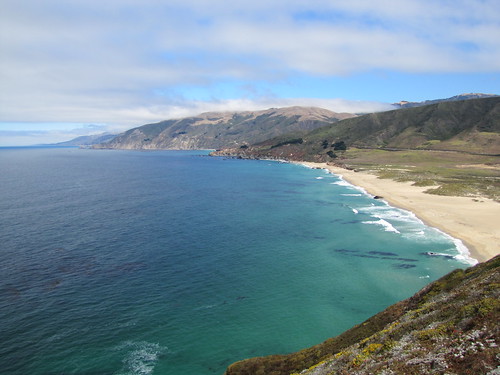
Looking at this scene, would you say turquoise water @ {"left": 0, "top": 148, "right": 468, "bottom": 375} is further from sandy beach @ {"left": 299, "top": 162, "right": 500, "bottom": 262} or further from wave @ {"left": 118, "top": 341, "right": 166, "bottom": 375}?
sandy beach @ {"left": 299, "top": 162, "right": 500, "bottom": 262}

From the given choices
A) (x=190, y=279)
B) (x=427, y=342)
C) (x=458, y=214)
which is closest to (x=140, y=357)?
(x=190, y=279)

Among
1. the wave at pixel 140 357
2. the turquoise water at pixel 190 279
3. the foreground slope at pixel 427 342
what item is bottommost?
the wave at pixel 140 357

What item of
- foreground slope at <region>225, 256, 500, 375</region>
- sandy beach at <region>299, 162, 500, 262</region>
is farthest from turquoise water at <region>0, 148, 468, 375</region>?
foreground slope at <region>225, 256, 500, 375</region>

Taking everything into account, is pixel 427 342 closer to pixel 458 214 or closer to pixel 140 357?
pixel 140 357

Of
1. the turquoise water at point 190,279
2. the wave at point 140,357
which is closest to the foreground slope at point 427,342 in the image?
the turquoise water at point 190,279

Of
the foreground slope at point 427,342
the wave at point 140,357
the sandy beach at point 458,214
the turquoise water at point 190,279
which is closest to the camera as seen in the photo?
the foreground slope at point 427,342

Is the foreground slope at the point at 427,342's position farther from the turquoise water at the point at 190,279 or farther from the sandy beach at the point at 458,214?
the sandy beach at the point at 458,214

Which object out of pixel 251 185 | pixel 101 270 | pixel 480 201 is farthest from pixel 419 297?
pixel 251 185
